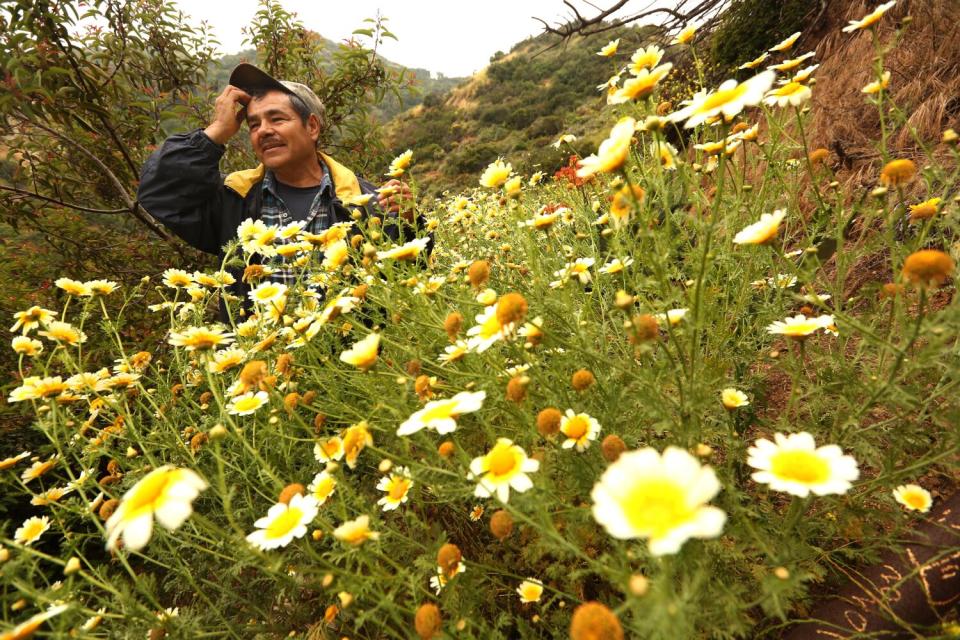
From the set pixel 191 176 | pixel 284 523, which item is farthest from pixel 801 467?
pixel 191 176

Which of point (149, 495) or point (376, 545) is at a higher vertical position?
point (149, 495)

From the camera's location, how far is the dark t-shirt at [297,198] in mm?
3180

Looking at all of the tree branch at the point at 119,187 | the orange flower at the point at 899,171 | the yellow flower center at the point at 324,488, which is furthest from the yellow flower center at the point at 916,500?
the tree branch at the point at 119,187

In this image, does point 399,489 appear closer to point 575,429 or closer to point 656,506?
point 575,429

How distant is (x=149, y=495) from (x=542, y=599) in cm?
107

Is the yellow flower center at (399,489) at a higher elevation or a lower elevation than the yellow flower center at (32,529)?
higher

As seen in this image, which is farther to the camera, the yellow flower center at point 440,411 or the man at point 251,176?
the man at point 251,176

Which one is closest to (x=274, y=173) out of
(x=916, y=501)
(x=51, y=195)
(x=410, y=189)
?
(x=51, y=195)

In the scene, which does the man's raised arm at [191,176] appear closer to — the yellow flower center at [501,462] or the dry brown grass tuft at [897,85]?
the yellow flower center at [501,462]

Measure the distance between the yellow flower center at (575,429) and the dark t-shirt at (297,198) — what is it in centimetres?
274

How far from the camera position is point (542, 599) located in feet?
4.33

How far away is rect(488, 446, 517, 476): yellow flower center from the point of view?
94 cm

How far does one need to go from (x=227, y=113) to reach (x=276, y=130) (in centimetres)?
37

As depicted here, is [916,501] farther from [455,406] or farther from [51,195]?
[51,195]
